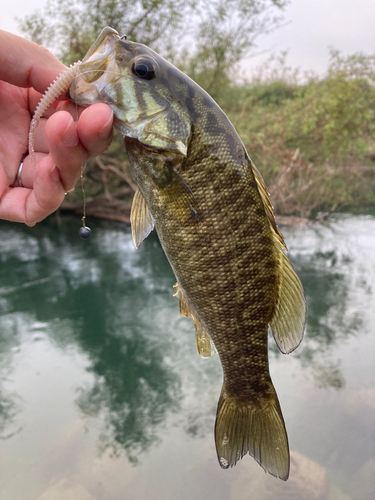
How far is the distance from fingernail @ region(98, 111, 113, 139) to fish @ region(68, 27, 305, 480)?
4 cm

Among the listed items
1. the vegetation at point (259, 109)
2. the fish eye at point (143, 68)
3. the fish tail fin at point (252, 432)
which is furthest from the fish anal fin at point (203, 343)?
the vegetation at point (259, 109)

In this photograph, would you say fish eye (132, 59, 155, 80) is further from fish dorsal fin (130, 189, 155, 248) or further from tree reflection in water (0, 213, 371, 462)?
tree reflection in water (0, 213, 371, 462)

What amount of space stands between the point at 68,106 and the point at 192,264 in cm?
82

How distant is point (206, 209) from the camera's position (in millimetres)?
1257

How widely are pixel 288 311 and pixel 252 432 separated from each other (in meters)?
0.54

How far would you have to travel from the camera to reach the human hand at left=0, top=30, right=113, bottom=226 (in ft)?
3.98

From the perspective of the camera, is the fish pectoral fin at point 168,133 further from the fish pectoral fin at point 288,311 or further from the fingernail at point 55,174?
the fish pectoral fin at point 288,311

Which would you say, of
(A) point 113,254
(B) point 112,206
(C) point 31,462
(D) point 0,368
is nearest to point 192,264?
(C) point 31,462

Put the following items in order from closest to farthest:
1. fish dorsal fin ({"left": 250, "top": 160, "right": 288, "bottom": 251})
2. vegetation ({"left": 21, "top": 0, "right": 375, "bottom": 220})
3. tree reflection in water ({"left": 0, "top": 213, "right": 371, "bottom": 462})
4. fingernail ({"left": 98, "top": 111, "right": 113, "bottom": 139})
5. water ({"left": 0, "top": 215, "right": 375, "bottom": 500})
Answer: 1. fingernail ({"left": 98, "top": 111, "right": 113, "bottom": 139})
2. fish dorsal fin ({"left": 250, "top": 160, "right": 288, "bottom": 251})
3. water ({"left": 0, "top": 215, "right": 375, "bottom": 500})
4. tree reflection in water ({"left": 0, "top": 213, "right": 371, "bottom": 462})
5. vegetation ({"left": 21, "top": 0, "right": 375, "bottom": 220})

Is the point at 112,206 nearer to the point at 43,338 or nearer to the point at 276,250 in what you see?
the point at 43,338

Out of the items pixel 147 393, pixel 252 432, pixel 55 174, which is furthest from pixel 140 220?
pixel 147 393

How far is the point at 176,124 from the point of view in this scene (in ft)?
4.00

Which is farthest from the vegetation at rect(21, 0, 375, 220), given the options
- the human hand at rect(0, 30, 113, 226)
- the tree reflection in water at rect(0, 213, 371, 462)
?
the human hand at rect(0, 30, 113, 226)

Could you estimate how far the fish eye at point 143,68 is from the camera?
1.22 m
